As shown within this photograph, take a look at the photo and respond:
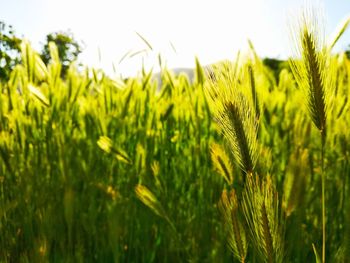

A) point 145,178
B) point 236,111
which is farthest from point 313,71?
point 145,178

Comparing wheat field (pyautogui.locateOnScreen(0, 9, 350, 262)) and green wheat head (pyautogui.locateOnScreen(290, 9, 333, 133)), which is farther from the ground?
green wheat head (pyautogui.locateOnScreen(290, 9, 333, 133))

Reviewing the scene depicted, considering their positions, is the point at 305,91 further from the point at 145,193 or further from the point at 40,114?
the point at 40,114

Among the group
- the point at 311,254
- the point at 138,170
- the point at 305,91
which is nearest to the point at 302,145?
the point at 311,254

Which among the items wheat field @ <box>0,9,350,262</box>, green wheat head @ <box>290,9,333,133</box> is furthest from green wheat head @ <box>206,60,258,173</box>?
wheat field @ <box>0,9,350,262</box>

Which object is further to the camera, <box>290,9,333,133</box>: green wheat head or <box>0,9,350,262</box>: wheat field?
<box>0,9,350,262</box>: wheat field

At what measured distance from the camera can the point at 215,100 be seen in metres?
0.47

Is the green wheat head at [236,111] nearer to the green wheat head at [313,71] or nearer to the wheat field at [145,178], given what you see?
the green wheat head at [313,71]

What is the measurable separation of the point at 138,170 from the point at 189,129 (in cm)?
29

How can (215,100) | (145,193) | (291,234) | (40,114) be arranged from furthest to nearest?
(40,114) → (291,234) → (145,193) → (215,100)

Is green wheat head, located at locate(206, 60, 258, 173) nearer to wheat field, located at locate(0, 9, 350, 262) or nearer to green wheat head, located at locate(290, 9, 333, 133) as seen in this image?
green wheat head, located at locate(290, 9, 333, 133)

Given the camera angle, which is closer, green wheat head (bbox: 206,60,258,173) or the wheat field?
green wheat head (bbox: 206,60,258,173)

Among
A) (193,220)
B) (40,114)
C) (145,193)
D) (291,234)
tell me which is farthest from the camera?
(40,114)

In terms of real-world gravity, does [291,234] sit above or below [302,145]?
below

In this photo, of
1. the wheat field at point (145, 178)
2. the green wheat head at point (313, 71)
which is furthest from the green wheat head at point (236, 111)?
the wheat field at point (145, 178)
